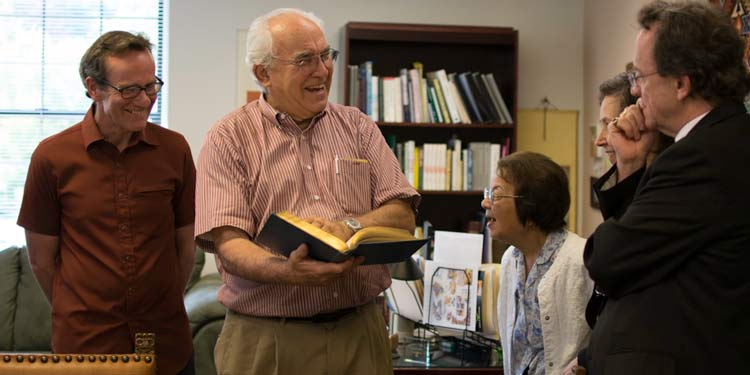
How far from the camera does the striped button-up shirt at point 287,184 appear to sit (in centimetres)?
223

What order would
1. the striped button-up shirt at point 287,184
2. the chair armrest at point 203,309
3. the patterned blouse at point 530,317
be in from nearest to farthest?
1. the striped button-up shirt at point 287,184
2. the patterned blouse at point 530,317
3. the chair armrest at point 203,309

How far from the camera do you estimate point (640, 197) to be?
186 centimetres

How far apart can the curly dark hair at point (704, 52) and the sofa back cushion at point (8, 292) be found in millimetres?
4285

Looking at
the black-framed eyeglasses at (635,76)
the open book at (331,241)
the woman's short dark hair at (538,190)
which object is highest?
the black-framed eyeglasses at (635,76)

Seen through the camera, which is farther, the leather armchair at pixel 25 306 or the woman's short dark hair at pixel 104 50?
the leather armchair at pixel 25 306

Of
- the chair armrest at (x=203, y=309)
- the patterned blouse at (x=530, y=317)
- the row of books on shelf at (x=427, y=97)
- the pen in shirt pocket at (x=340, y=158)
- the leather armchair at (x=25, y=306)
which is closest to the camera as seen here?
the pen in shirt pocket at (x=340, y=158)

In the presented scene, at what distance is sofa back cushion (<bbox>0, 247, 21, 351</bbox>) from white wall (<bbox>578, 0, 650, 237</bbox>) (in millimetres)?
3459

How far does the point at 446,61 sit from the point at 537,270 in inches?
124

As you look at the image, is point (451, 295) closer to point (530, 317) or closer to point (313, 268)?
point (530, 317)

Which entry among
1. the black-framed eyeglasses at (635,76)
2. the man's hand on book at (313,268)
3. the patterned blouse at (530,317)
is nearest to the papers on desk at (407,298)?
the patterned blouse at (530,317)

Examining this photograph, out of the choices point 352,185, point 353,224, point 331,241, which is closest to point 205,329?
point 352,185

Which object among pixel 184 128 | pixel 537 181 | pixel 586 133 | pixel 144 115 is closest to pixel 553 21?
pixel 586 133

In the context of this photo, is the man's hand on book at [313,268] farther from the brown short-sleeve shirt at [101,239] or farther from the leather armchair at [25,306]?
the leather armchair at [25,306]

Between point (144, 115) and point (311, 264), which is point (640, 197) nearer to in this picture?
point (311, 264)
